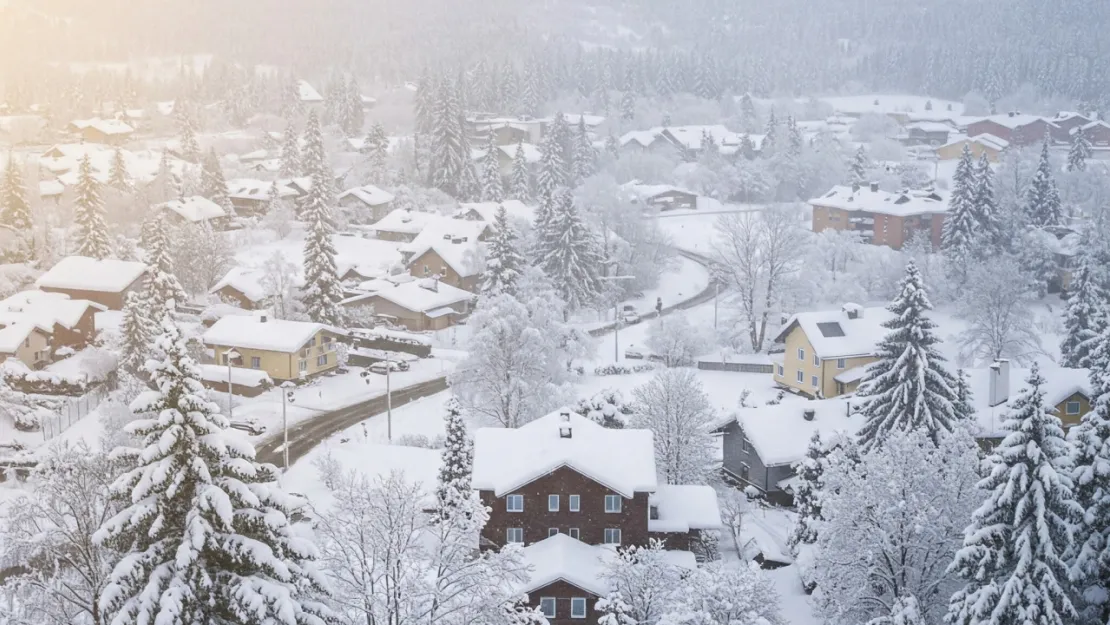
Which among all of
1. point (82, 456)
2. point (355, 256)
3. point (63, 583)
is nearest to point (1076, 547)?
point (63, 583)

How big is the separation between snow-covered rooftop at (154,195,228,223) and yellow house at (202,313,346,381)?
99.1ft

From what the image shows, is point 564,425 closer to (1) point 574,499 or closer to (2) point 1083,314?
(1) point 574,499

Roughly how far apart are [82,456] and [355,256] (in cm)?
5503

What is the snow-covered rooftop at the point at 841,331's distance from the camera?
55938mm

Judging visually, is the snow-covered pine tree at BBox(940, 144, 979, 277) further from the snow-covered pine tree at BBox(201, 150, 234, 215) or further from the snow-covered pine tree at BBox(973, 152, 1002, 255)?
the snow-covered pine tree at BBox(201, 150, 234, 215)

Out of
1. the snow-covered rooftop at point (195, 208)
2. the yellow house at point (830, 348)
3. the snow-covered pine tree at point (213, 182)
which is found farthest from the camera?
the snow-covered pine tree at point (213, 182)

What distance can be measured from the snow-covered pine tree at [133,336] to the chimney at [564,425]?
2855cm

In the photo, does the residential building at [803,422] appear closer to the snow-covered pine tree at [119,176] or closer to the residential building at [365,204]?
the residential building at [365,204]

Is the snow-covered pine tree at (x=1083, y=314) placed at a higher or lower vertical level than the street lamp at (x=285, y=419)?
higher

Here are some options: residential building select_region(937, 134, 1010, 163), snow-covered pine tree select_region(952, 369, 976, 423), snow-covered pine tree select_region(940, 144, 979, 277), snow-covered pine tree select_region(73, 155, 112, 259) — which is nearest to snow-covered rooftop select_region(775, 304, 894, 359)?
snow-covered pine tree select_region(952, 369, 976, 423)

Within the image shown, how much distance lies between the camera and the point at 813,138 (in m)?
138

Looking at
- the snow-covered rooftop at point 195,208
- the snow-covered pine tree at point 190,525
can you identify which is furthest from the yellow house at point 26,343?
the snow-covered pine tree at point 190,525

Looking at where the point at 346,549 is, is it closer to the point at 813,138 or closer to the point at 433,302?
the point at 433,302

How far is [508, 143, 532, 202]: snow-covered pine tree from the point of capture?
104 metres
